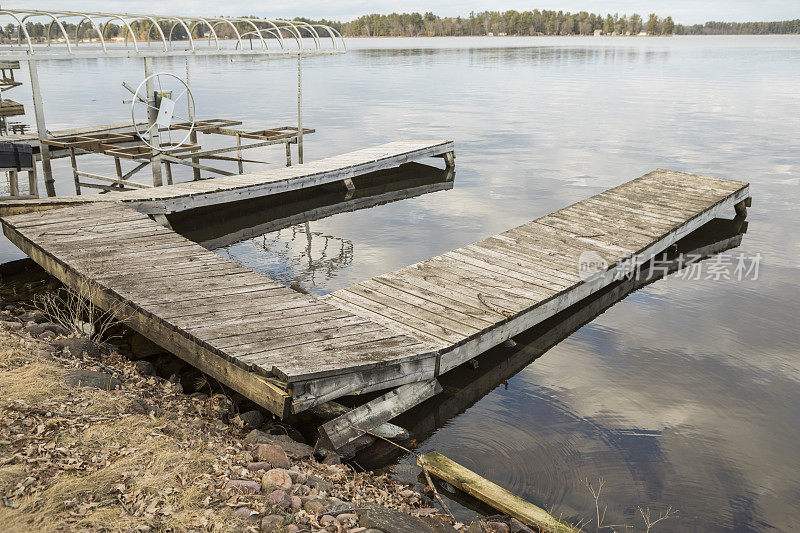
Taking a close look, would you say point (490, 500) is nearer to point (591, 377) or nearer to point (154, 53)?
point (591, 377)

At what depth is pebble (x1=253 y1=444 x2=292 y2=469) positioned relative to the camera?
5086 millimetres

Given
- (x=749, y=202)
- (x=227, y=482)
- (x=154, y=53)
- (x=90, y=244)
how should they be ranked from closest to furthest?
1. (x=227, y=482)
2. (x=90, y=244)
3. (x=154, y=53)
4. (x=749, y=202)

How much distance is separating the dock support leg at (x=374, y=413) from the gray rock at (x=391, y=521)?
49.1 inches

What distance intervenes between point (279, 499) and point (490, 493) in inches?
72.8

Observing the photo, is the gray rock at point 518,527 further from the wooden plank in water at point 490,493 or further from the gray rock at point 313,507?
the gray rock at point 313,507

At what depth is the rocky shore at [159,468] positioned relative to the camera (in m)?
3.94

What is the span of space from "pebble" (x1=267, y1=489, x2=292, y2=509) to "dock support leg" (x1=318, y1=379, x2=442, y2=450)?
143cm

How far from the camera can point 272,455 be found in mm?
5125

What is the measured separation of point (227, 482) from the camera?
445 cm

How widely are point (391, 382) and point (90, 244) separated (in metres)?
5.10

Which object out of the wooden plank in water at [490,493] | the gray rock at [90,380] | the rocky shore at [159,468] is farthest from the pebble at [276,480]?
the gray rock at [90,380]

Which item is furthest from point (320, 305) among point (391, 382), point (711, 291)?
point (711, 291)

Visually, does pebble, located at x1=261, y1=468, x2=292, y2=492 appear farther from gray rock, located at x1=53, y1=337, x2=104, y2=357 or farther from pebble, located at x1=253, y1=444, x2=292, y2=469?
gray rock, located at x1=53, y1=337, x2=104, y2=357
